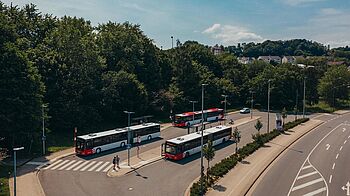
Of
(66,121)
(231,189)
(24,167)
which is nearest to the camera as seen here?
(231,189)

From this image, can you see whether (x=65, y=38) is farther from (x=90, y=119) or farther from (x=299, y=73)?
(x=299, y=73)

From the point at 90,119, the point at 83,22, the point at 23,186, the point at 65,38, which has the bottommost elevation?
the point at 23,186

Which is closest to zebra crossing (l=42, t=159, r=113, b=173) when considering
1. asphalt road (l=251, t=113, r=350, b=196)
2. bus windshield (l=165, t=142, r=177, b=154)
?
bus windshield (l=165, t=142, r=177, b=154)

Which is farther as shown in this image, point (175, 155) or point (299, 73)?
point (299, 73)

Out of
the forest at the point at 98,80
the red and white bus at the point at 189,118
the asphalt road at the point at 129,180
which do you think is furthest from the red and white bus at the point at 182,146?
the forest at the point at 98,80

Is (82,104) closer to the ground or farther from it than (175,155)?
farther from it

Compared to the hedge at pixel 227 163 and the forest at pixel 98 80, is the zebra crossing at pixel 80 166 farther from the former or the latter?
the hedge at pixel 227 163

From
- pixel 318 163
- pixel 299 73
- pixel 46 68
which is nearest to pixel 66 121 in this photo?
pixel 46 68
